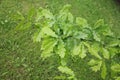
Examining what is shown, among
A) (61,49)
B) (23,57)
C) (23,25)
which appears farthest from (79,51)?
(23,57)

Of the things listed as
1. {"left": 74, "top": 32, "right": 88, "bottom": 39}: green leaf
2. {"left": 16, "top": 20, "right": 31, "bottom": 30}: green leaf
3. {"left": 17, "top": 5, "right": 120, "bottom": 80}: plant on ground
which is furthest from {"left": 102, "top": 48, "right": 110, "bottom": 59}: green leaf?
{"left": 16, "top": 20, "right": 31, "bottom": 30}: green leaf

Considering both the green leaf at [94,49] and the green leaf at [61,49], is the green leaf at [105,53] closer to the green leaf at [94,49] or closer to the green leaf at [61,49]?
the green leaf at [94,49]

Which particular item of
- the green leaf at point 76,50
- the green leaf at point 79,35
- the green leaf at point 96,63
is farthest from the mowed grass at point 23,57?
the green leaf at point 76,50

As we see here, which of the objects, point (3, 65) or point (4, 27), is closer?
point (3, 65)

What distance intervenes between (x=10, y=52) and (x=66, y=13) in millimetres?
3324

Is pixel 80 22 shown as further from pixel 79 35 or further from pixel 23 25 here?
pixel 23 25

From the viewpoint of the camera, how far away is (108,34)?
172cm

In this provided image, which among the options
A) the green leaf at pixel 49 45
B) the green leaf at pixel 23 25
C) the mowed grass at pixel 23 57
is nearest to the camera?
the green leaf at pixel 49 45

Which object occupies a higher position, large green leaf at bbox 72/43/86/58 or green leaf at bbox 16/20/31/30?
green leaf at bbox 16/20/31/30

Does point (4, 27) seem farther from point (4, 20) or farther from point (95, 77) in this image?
point (95, 77)

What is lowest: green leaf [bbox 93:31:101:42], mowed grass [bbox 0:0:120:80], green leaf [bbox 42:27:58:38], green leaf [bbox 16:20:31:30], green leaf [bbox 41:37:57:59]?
mowed grass [bbox 0:0:120:80]

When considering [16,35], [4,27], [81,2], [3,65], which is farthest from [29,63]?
→ [81,2]

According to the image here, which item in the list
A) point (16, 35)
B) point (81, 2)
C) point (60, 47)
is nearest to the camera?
point (60, 47)

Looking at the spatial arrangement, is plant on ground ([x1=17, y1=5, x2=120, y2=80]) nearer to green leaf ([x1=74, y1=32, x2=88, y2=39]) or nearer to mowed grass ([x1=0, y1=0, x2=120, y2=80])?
green leaf ([x1=74, y1=32, x2=88, y2=39])
